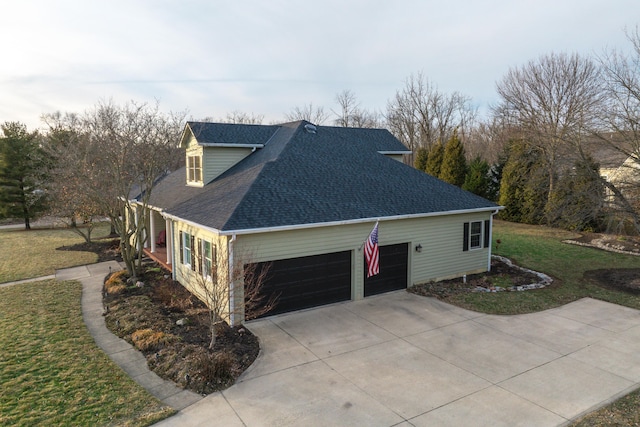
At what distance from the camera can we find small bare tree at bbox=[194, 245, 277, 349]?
29.3 ft

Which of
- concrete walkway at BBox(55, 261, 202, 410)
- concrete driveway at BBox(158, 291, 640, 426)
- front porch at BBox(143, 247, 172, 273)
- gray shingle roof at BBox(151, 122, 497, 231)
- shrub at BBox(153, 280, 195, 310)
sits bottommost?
concrete walkway at BBox(55, 261, 202, 410)

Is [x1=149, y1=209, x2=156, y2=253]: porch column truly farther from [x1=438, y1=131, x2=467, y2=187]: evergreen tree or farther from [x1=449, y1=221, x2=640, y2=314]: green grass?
[x1=438, y1=131, x2=467, y2=187]: evergreen tree

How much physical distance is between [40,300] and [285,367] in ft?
31.9

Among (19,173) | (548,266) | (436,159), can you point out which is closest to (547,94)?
(436,159)

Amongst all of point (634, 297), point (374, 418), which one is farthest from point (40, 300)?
point (634, 297)

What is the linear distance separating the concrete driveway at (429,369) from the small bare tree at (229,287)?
57 centimetres

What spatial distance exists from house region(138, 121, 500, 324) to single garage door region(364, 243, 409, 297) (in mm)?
35

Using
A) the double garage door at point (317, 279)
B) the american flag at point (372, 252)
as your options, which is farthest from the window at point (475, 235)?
the american flag at point (372, 252)

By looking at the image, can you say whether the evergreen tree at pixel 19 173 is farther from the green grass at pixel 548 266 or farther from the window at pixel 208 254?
the green grass at pixel 548 266

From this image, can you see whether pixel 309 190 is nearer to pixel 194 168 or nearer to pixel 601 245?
pixel 194 168

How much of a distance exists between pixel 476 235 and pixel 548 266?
446 cm

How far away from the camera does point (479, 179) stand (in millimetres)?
32906

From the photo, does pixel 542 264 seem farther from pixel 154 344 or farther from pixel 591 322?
pixel 154 344

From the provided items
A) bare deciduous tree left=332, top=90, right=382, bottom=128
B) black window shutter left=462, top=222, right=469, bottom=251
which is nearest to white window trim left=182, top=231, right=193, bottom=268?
black window shutter left=462, top=222, right=469, bottom=251
